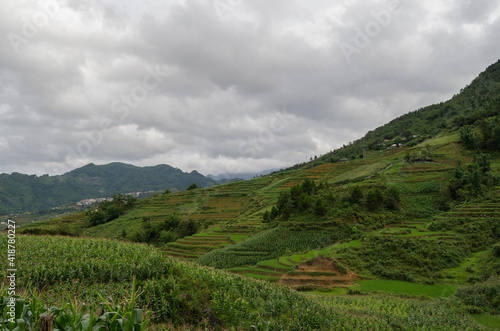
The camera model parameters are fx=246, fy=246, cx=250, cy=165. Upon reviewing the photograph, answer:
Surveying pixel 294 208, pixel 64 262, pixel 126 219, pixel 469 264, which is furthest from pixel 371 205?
pixel 126 219

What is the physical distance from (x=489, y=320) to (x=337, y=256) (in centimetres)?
1620

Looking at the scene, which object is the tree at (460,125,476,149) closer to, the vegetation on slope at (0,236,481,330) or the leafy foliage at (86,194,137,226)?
the vegetation on slope at (0,236,481,330)

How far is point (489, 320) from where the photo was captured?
1595 cm

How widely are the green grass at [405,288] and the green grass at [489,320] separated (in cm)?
625

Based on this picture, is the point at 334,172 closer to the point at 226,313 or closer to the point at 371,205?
the point at 371,205

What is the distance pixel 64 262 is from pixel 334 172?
78720mm

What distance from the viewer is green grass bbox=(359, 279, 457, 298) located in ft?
75.7

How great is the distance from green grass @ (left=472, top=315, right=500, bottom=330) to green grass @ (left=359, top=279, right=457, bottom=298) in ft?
20.5

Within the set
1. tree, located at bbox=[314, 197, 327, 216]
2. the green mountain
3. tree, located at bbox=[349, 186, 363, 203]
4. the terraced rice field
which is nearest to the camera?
the green mountain

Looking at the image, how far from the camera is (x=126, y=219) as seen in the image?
7850cm

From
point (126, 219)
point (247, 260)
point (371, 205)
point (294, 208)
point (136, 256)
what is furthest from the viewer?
point (126, 219)

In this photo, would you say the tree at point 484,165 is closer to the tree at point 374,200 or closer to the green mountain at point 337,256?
the green mountain at point 337,256

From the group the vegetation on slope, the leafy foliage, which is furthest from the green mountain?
the leafy foliage

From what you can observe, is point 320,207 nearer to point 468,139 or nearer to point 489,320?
point 489,320
